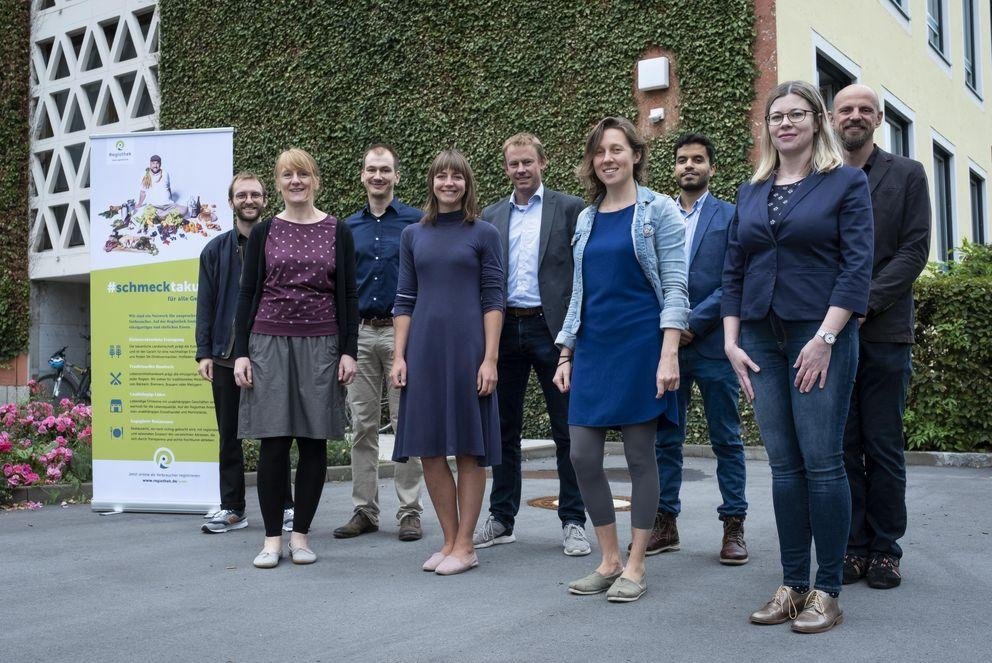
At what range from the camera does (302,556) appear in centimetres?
493

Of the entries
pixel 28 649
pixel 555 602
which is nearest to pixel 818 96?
pixel 555 602

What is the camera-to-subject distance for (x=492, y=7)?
40.4 ft

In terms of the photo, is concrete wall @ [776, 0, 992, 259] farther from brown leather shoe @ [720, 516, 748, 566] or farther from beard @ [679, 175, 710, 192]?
brown leather shoe @ [720, 516, 748, 566]

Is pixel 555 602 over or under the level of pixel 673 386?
under

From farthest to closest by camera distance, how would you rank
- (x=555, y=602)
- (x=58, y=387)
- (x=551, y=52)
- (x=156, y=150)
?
(x=58, y=387)
(x=551, y=52)
(x=156, y=150)
(x=555, y=602)

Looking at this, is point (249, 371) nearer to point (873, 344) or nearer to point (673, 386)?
point (673, 386)

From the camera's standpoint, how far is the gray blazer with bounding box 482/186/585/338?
16.6ft

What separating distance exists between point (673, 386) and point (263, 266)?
2.21m

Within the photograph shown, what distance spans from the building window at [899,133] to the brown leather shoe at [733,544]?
39.4ft

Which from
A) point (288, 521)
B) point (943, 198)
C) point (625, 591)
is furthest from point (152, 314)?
point (943, 198)

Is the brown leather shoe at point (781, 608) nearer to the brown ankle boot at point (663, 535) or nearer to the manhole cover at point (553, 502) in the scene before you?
the brown ankle boot at point (663, 535)

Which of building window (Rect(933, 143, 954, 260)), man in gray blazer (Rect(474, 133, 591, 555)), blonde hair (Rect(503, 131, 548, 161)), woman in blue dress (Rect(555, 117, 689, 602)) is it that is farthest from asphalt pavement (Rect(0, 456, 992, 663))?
building window (Rect(933, 143, 954, 260))

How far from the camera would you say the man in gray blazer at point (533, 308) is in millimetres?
5102

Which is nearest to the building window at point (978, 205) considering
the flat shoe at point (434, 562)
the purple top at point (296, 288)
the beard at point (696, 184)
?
the beard at point (696, 184)
